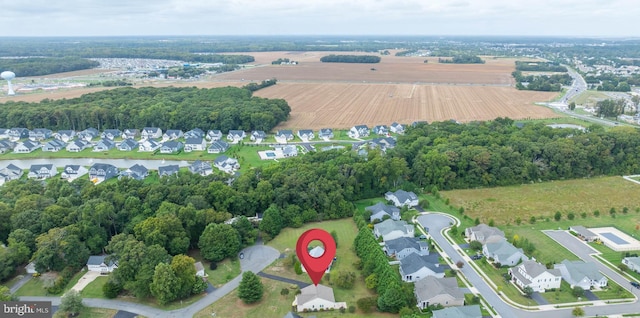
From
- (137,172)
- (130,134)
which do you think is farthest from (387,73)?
(137,172)

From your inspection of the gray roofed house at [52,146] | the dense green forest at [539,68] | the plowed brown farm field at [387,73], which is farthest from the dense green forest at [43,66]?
the dense green forest at [539,68]

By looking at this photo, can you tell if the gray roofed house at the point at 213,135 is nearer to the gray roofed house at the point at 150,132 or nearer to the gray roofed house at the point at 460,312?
the gray roofed house at the point at 150,132

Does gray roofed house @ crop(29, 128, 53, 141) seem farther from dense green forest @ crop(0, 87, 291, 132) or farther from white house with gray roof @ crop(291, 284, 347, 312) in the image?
white house with gray roof @ crop(291, 284, 347, 312)

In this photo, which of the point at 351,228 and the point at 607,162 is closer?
the point at 351,228

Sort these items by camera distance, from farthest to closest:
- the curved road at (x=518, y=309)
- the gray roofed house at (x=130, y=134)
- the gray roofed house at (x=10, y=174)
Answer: the gray roofed house at (x=130, y=134), the gray roofed house at (x=10, y=174), the curved road at (x=518, y=309)

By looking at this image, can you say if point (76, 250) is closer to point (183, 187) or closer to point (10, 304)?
point (10, 304)

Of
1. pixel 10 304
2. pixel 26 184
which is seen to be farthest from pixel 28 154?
pixel 10 304

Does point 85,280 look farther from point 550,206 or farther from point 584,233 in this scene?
point 550,206

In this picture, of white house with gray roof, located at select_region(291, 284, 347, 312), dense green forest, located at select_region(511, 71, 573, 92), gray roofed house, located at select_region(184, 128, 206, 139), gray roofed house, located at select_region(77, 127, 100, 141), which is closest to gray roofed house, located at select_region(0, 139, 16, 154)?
gray roofed house, located at select_region(77, 127, 100, 141)
